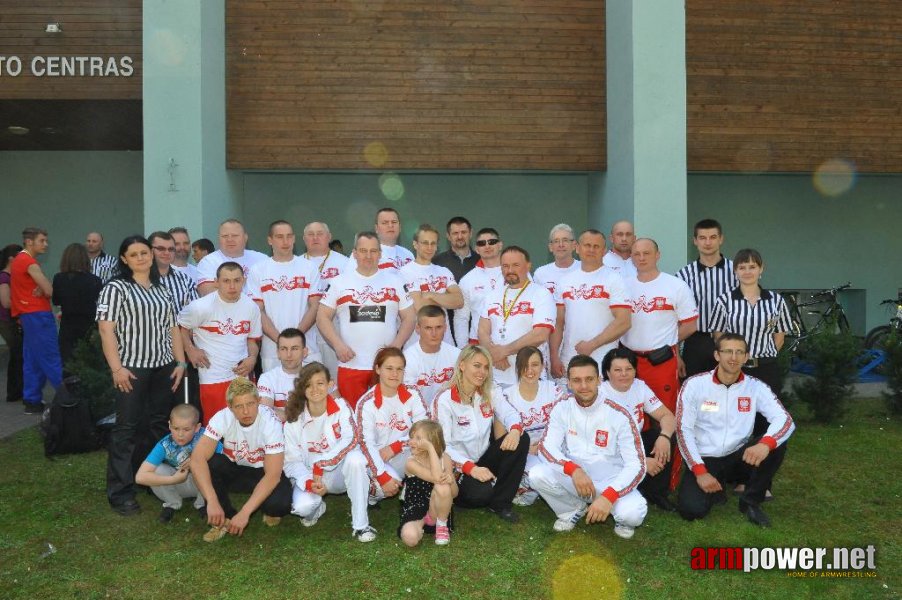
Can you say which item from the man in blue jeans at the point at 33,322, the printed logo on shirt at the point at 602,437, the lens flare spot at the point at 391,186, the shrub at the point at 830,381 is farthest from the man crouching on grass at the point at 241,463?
the lens flare spot at the point at 391,186

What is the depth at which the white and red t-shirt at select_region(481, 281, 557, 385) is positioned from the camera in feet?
17.4

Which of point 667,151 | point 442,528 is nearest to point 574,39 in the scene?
point 667,151

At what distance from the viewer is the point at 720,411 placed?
4.93 meters

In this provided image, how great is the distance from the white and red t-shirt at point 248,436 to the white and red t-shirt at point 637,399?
7.10 ft

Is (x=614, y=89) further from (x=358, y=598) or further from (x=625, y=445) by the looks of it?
(x=358, y=598)

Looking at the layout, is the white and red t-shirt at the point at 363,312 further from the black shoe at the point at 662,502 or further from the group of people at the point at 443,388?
the black shoe at the point at 662,502

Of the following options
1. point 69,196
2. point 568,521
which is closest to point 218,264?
point 568,521

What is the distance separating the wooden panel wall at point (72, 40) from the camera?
9.90m

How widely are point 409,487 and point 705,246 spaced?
9.71ft

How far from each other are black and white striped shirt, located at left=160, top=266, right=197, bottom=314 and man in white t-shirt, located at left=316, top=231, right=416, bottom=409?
1.15 m

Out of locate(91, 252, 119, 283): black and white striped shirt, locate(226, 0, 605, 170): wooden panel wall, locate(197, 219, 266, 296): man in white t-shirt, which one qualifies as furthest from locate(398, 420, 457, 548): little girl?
locate(226, 0, 605, 170): wooden panel wall

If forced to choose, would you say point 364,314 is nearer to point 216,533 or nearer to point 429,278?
point 429,278

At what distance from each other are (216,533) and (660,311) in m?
3.36

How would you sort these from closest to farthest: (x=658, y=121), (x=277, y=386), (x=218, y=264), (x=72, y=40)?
(x=277, y=386)
(x=218, y=264)
(x=658, y=121)
(x=72, y=40)
